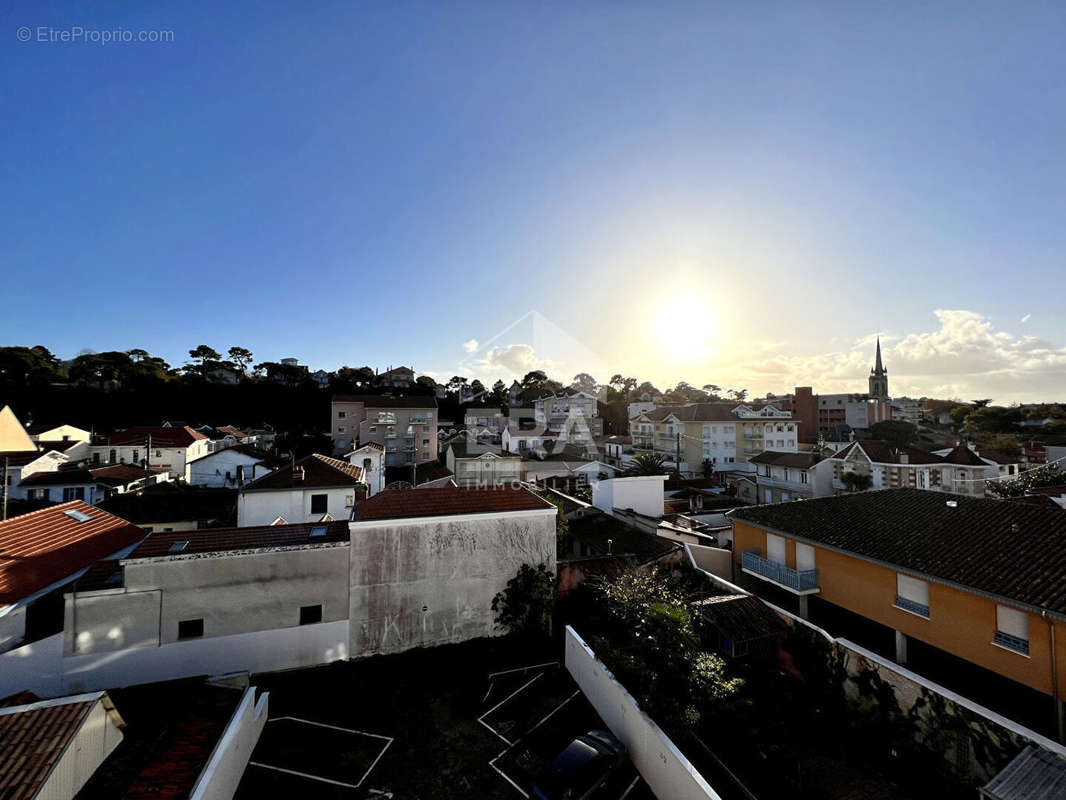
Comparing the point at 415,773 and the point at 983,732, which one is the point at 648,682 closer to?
the point at 415,773

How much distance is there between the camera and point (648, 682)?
336 inches

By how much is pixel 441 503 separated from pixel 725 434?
43.8m

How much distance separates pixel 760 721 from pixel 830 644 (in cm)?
244

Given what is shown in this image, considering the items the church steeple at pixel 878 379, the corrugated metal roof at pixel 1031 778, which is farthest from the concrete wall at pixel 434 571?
the church steeple at pixel 878 379

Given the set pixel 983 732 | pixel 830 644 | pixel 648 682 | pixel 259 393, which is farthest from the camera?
pixel 259 393

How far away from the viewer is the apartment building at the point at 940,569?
8266mm

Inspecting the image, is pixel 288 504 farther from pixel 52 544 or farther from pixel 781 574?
pixel 781 574

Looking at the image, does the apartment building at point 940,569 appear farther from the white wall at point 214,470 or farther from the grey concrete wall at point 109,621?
the white wall at point 214,470

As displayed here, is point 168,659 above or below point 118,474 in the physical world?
below

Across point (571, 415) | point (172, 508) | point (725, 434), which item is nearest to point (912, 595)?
point (172, 508)

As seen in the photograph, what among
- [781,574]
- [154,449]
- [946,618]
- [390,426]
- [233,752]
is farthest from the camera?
[390,426]

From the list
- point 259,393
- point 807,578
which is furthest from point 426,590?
point 259,393

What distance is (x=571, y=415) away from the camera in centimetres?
6241

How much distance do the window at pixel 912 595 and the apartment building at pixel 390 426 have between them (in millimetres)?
40012
